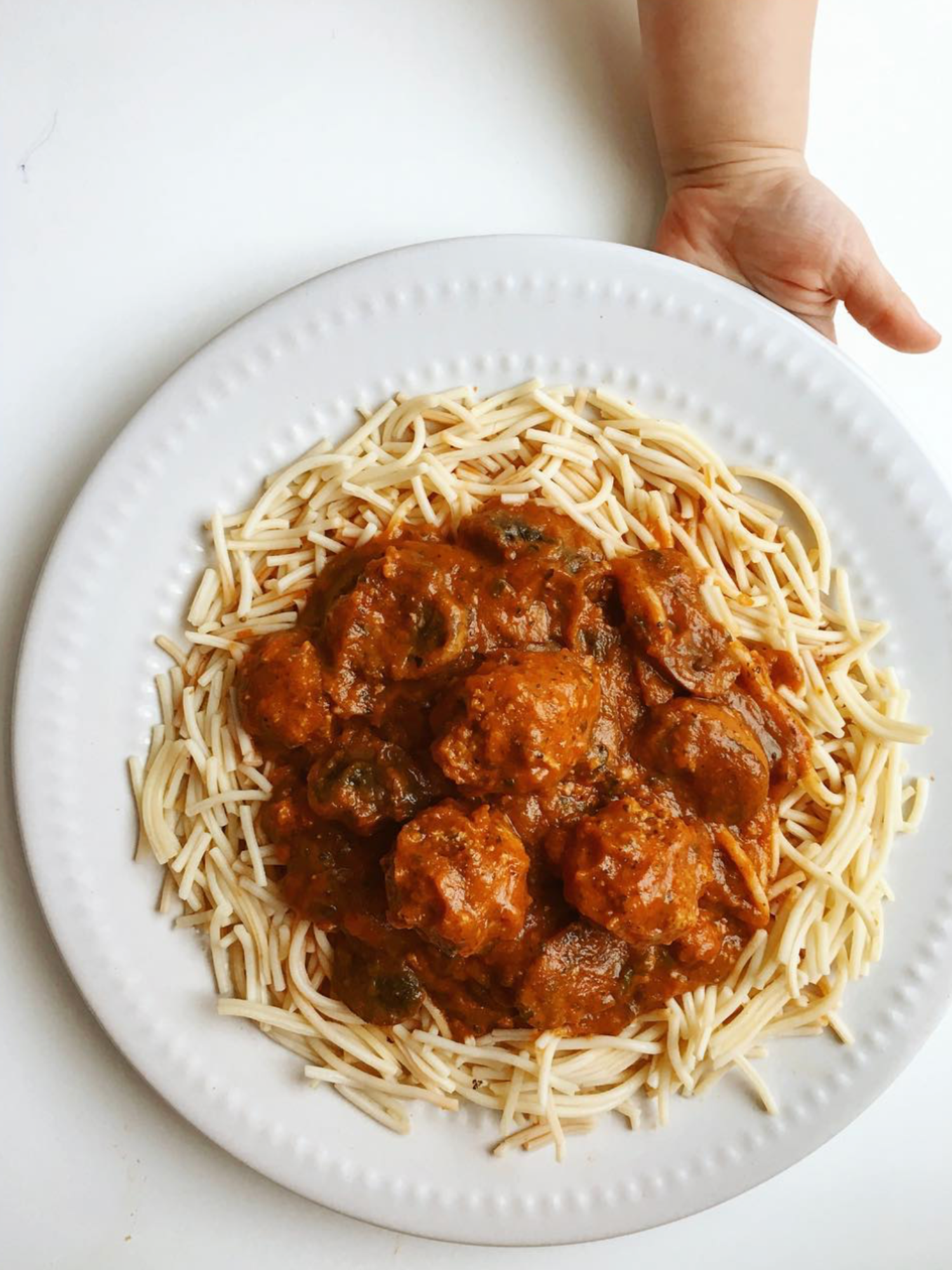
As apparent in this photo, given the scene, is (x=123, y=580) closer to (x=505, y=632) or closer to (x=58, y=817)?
(x=58, y=817)

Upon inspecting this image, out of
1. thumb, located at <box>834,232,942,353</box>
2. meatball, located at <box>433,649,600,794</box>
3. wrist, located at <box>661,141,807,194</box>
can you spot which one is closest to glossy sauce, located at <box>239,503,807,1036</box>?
meatball, located at <box>433,649,600,794</box>

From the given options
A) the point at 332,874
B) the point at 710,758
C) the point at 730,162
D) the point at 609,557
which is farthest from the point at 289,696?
the point at 730,162

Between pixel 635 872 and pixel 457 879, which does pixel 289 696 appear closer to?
pixel 457 879

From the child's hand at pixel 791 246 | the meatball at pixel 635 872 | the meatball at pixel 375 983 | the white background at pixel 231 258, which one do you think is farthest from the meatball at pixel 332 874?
the child's hand at pixel 791 246

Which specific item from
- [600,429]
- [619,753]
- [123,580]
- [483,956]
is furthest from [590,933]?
[123,580]

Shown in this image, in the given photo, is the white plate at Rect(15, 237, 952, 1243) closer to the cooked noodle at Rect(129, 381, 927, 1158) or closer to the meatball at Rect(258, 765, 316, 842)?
the cooked noodle at Rect(129, 381, 927, 1158)
